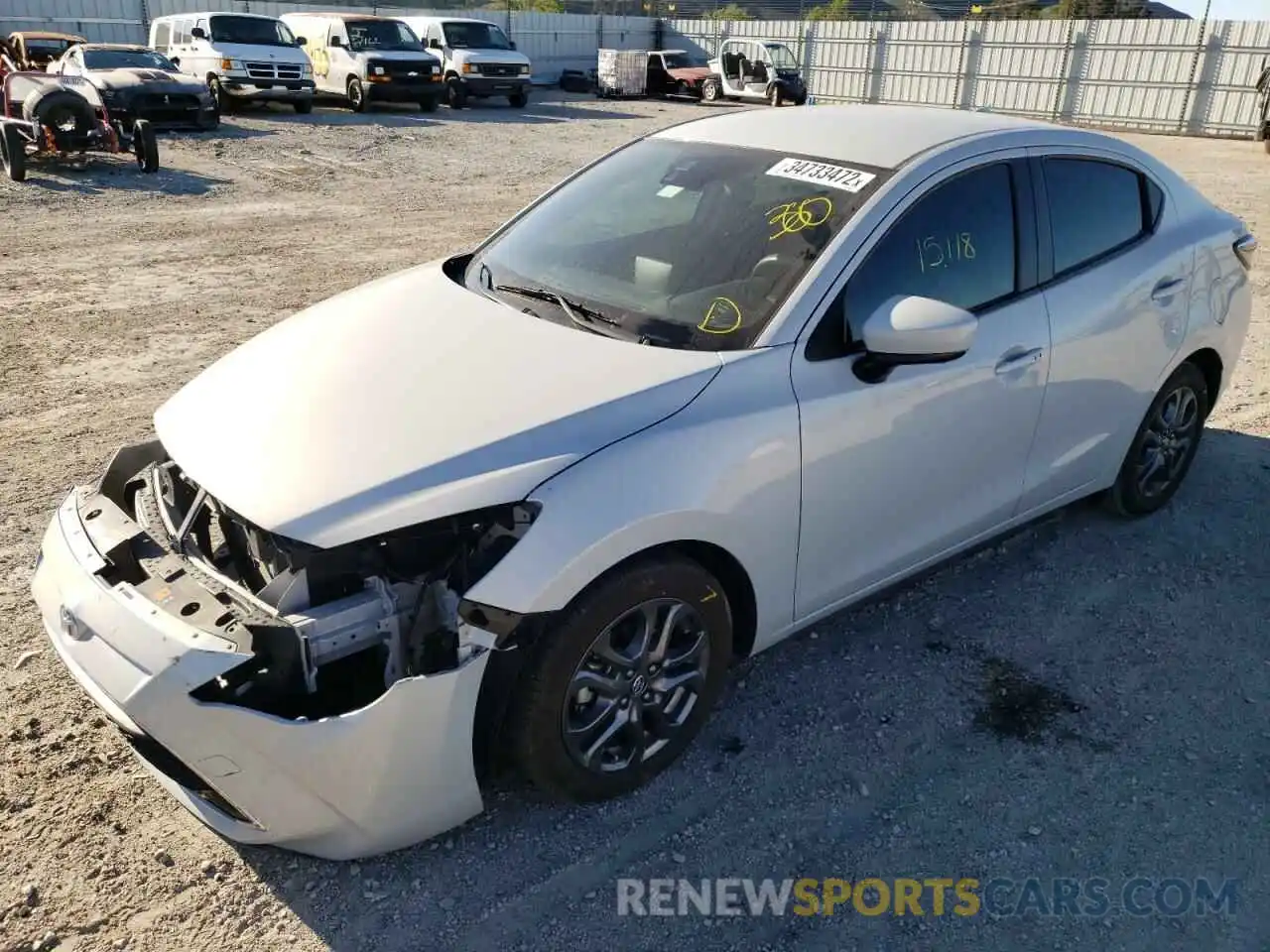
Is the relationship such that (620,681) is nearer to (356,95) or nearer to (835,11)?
(356,95)

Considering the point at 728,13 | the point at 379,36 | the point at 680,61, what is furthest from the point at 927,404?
the point at 728,13

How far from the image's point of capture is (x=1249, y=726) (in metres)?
3.38

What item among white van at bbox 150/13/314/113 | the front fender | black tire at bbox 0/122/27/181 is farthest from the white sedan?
white van at bbox 150/13/314/113

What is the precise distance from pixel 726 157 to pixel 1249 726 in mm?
2635

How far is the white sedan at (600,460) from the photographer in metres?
2.42

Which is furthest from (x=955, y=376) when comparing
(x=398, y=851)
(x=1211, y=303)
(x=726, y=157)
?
(x=398, y=851)

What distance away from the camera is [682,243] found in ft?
11.1

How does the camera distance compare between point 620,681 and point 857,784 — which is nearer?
point 620,681

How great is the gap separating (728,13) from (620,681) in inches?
1632

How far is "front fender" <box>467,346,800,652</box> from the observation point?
8.07 ft

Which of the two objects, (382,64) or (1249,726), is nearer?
(1249,726)

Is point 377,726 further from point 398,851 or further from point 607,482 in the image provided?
point 607,482

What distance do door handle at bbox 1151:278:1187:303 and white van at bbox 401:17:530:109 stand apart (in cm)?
2236

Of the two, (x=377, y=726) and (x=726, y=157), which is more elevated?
(x=726, y=157)
